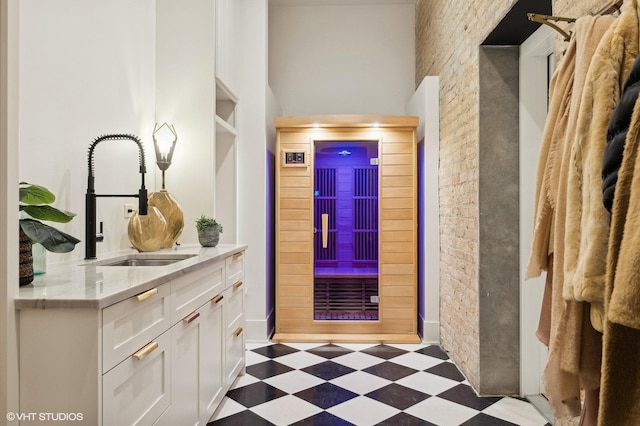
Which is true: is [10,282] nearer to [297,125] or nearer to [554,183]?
[554,183]

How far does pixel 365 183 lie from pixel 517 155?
1.58 m

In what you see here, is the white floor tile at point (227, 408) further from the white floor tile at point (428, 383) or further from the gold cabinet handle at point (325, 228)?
the gold cabinet handle at point (325, 228)

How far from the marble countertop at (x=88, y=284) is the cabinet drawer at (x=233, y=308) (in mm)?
572

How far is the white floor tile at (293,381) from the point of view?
2715 millimetres

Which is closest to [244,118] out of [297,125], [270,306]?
[297,125]

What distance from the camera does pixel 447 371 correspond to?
9.89 ft

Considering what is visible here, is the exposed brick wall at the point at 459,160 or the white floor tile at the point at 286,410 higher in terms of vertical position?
the exposed brick wall at the point at 459,160

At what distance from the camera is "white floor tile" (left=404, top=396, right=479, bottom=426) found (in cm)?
227

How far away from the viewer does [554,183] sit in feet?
3.86

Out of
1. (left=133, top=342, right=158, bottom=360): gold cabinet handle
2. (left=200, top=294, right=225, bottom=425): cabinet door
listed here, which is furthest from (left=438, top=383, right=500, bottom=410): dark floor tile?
(left=133, top=342, right=158, bottom=360): gold cabinet handle

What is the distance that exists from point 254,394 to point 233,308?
0.56m

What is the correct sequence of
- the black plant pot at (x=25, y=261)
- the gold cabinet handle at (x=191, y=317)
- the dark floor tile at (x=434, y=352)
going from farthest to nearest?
the dark floor tile at (x=434, y=352)
the gold cabinet handle at (x=191, y=317)
the black plant pot at (x=25, y=261)

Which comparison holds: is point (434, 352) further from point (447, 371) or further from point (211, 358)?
point (211, 358)

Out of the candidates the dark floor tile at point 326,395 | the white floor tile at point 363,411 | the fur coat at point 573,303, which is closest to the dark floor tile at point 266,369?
the dark floor tile at point 326,395
